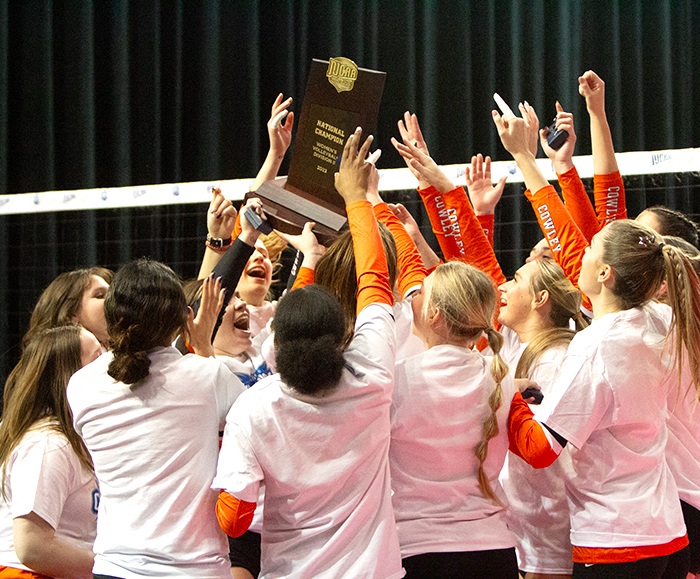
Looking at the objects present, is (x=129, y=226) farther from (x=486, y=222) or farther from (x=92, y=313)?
(x=486, y=222)

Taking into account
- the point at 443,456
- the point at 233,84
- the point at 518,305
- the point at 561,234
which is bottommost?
the point at 443,456

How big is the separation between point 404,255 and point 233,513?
3.68 feet

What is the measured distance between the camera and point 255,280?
3.49 metres

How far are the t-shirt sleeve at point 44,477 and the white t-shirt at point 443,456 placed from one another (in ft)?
3.23

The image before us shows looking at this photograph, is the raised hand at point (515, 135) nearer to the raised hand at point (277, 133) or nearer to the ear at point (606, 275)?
the ear at point (606, 275)

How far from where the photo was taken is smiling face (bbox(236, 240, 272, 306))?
3480mm

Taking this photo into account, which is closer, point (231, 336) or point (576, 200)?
point (576, 200)

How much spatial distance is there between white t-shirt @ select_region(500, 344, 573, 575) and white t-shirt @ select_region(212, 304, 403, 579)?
669 millimetres

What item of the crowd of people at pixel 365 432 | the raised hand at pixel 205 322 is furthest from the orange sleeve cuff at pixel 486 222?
the raised hand at pixel 205 322

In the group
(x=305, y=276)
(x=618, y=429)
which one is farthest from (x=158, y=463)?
(x=618, y=429)

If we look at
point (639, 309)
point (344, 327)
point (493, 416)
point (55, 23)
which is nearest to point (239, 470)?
point (344, 327)

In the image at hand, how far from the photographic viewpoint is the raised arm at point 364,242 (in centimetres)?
199

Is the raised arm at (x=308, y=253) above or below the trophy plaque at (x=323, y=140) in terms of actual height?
below

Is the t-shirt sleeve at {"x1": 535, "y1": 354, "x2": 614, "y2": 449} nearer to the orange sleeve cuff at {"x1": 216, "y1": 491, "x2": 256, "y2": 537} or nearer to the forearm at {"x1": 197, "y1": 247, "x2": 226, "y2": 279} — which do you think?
the orange sleeve cuff at {"x1": 216, "y1": 491, "x2": 256, "y2": 537}
